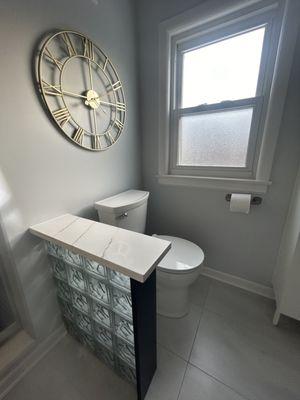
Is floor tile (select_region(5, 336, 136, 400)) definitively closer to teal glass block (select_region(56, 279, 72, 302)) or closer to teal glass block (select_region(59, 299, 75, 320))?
teal glass block (select_region(59, 299, 75, 320))

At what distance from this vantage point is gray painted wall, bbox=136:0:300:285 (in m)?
1.13

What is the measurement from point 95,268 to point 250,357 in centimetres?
107

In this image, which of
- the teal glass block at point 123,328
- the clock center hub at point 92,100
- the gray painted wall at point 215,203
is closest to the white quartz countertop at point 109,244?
the teal glass block at point 123,328

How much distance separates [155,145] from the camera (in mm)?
1567

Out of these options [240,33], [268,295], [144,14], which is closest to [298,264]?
[268,295]

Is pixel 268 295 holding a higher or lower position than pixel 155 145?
lower

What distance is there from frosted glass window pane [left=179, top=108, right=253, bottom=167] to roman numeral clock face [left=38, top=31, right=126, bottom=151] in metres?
0.60

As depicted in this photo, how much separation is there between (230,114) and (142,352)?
1575 mm

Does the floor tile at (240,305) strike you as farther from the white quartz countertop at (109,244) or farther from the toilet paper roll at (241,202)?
the white quartz countertop at (109,244)

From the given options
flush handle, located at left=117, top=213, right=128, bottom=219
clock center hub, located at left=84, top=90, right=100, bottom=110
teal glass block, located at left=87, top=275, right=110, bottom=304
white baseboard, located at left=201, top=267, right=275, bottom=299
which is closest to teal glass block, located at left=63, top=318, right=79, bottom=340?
teal glass block, located at left=87, top=275, right=110, bottom=304

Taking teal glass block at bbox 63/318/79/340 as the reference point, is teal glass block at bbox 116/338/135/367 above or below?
above

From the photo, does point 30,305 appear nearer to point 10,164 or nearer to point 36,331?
point 36,331

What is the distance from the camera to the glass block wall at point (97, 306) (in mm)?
790

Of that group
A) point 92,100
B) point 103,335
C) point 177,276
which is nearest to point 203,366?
point 177,276
